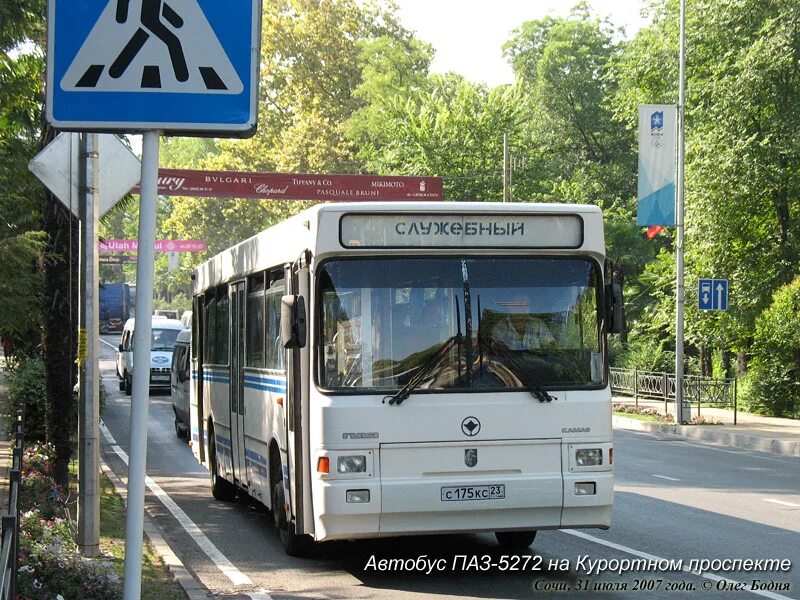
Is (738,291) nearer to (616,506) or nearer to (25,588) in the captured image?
(616,506)

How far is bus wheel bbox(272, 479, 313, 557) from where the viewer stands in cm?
1126

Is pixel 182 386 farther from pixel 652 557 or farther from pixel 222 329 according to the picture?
pixel 652 557

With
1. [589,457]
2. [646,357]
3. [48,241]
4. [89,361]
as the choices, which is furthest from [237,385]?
[646,357]

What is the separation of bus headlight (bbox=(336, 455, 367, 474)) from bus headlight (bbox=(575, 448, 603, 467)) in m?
1.68

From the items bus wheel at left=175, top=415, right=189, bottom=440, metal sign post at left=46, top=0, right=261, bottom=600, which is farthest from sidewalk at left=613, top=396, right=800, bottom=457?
metal sign post at left=46, top=0, right=261, bottom=600

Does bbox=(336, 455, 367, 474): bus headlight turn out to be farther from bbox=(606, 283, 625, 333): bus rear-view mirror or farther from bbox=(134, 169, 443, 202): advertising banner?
bbox=(134, 169, 443, 202): advertising banner

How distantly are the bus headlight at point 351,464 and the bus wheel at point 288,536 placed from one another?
1.60m

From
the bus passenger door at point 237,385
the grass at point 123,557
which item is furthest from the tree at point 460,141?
the grass at point 123,557

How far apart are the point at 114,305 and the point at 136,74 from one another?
100371mm

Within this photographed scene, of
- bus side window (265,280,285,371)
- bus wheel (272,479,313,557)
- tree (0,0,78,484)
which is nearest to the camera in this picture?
bus wheel (272,479,313,557)

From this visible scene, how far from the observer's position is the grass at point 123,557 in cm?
919

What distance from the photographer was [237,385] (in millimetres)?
13930

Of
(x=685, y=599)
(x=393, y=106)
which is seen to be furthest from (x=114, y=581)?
(x=393, y=106)

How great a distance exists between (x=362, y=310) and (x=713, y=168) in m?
27.5
